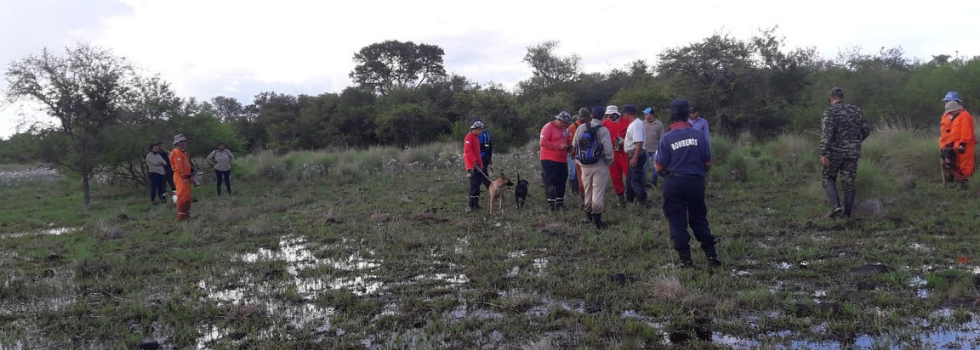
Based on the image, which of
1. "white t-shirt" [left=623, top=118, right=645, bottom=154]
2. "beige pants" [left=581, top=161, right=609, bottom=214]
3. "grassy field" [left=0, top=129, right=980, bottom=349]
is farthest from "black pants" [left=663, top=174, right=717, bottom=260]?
"white t-shirt" [left=623, top=118, right=645, bottom=154]

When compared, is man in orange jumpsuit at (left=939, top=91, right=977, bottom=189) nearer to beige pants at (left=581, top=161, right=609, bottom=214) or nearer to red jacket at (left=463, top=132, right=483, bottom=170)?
beige pants at (left=581, top=161, right=609, bottom=214)

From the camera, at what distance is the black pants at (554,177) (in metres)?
9.66

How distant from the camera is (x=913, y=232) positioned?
7.00 meters

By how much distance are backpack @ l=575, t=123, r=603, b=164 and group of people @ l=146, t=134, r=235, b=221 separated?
7.32 meters

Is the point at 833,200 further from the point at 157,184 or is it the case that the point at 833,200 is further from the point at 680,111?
the point at 157,184

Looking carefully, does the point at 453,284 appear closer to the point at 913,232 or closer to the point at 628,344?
the point at 628,344

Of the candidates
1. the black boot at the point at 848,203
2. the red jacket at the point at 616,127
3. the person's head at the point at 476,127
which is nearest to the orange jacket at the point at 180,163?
the person's head at the point at 476,127

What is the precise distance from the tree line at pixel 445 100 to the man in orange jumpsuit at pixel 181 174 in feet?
18.7

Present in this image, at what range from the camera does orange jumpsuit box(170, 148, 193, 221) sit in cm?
1120

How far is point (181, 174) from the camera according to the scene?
37.2ft

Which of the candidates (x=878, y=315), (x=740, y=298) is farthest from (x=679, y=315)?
(x=878, y=315)

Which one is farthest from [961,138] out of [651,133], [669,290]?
[669,290]

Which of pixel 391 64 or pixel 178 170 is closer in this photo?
pixel 178 170

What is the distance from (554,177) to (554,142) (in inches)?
22.4
